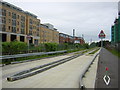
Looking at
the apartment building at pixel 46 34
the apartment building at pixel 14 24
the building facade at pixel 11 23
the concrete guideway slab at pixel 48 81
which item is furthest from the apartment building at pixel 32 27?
the concrete guideway slab at pixel 48 81

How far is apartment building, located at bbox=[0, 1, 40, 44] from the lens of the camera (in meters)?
44.2

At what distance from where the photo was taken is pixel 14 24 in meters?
49.4

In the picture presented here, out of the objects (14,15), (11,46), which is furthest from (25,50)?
(14,15)

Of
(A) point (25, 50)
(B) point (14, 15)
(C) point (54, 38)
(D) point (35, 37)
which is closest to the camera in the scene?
(A) point (25, 50)

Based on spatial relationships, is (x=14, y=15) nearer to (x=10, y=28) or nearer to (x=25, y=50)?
(x=10, y=28)

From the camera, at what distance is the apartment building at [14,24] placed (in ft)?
145

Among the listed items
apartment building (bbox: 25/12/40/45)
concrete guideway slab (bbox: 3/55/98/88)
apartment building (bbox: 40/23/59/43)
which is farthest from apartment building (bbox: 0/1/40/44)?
concrete guideway slab (bbox: 3/55/98/88)

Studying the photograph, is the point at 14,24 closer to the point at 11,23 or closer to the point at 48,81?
the point at 11,23

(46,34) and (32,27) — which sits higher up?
(32,27)

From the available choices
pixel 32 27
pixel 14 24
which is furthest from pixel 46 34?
pixel 14 24

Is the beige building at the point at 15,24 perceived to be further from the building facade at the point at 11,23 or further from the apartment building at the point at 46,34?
the apartment building at the point at 46,34

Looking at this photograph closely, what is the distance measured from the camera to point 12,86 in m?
6.52

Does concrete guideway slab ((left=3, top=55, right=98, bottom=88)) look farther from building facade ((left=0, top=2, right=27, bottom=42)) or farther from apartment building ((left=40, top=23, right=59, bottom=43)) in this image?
apartment building ((left=40, top=23, right=59, bottom=43))

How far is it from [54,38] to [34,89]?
3467 inches
